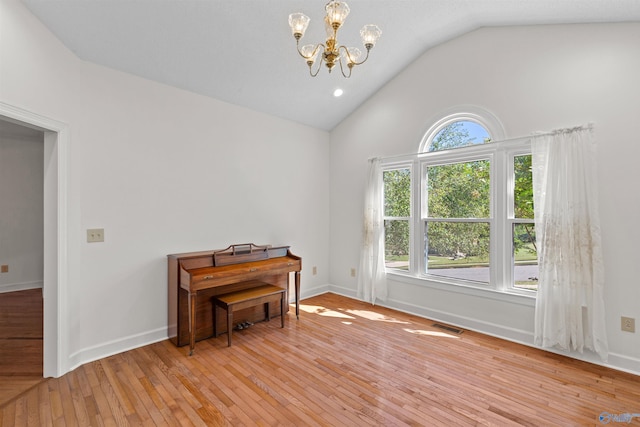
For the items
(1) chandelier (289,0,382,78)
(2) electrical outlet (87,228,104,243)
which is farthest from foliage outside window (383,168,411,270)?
(2) electrical outlet (87,228,104,243)

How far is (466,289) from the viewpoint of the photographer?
11.4 feet

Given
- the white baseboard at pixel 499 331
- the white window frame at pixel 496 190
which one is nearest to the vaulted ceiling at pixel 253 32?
the white window frame at pixel 496 190

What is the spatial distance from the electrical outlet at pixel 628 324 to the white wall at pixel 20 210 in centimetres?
785

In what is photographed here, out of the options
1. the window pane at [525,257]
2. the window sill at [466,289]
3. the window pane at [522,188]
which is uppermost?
the window pane at [522,188]

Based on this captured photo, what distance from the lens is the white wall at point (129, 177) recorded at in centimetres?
232

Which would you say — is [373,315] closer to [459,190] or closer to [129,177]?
[459,190]

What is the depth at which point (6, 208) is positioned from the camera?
4867 mm

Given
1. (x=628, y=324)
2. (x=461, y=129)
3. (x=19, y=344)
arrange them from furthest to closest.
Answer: (x=461, y=129)
(x=19, y=344)
(x=628, y=324)

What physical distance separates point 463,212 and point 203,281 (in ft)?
9.96

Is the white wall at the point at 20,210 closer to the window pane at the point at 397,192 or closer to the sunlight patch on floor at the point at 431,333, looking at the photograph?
the window pane at the point at 397,192

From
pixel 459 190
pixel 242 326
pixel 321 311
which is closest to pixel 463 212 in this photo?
pixel 459 190

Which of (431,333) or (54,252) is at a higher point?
(54,252)

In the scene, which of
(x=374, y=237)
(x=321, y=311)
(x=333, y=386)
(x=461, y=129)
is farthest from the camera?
(x=374, y=237)

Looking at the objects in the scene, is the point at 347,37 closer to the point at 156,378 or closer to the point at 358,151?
the point at 358,151
